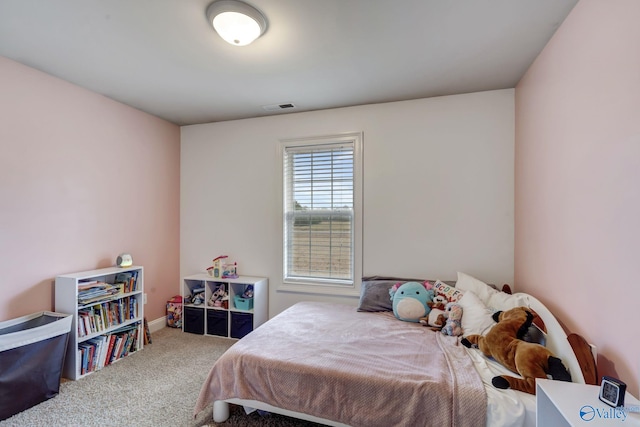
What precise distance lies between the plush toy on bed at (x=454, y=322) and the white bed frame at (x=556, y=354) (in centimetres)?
46

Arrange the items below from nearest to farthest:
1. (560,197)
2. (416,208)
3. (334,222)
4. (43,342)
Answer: (560,197), (43,342), (416,208), (334,222)

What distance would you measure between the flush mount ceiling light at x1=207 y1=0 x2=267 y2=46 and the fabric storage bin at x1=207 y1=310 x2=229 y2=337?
266cm

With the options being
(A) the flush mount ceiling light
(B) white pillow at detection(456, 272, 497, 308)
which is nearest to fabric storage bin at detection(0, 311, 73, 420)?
(A) the flush mount ceiling light

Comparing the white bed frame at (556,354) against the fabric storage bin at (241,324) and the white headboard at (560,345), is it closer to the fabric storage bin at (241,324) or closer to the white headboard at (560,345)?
the white headboard at (560,345)

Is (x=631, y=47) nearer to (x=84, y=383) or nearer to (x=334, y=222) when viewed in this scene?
(x=334, y=222)

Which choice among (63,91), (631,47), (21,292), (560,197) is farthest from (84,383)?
(631,47)

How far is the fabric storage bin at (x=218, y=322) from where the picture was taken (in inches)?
128

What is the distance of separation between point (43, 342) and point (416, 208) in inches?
126

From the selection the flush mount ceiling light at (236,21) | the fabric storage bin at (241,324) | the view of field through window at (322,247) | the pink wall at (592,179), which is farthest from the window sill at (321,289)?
the flush mount ceiling light at (236,21)

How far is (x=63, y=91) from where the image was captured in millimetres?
2561

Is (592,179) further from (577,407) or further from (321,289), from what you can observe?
(321,289)

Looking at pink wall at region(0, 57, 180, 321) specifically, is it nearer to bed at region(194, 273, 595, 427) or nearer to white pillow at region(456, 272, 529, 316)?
bed at region(194, 273, 595, 427)

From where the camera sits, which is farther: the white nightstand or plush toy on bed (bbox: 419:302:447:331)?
plush toy on bed (bbox: 419:302:447:331)

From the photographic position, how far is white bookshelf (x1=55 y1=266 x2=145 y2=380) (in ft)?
7.86
